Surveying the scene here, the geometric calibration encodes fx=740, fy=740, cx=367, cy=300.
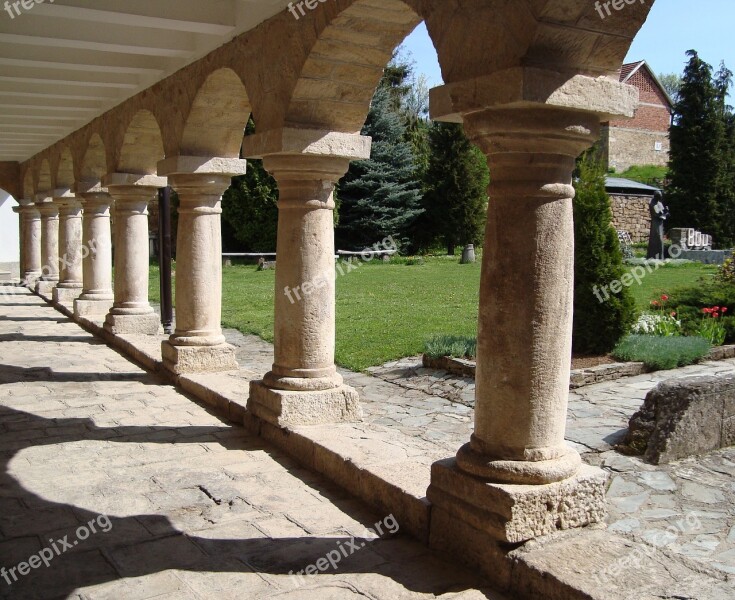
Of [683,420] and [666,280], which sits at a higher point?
[666,280]

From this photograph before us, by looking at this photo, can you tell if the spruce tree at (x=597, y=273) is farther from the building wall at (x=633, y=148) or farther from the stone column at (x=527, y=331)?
the building wall at (x=633, y=148)

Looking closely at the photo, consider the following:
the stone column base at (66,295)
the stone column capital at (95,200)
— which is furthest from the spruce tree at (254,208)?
the stone column capital at (95,200)

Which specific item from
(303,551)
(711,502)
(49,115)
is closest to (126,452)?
(303,551)

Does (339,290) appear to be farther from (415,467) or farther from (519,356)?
(519,356)

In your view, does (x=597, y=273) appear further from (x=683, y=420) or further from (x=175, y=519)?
(x=175, y=519)

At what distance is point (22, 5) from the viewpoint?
4.85 m

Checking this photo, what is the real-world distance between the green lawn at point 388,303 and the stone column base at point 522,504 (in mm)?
4837

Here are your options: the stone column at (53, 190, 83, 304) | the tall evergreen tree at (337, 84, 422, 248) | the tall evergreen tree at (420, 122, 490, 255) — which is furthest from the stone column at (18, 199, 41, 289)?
the tall evergreen tree at (420, 122, 490, 255)

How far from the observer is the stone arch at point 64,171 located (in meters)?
11.6

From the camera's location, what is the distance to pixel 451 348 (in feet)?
25.3

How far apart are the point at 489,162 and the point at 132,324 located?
688cm

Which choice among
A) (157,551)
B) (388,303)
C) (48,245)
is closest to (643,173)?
(388,303)

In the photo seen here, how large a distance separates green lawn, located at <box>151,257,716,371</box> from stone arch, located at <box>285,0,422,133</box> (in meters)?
3.75

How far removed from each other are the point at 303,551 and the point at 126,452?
1900mm
